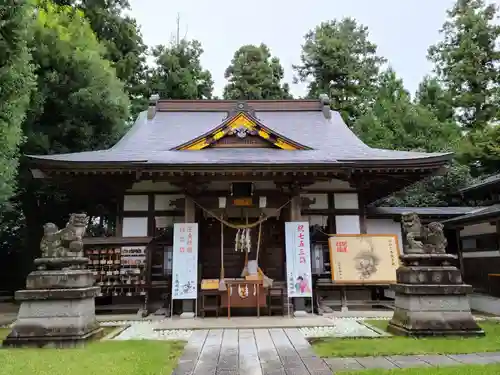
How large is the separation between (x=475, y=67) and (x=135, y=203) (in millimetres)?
19055

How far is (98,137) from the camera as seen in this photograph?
14.2 metres

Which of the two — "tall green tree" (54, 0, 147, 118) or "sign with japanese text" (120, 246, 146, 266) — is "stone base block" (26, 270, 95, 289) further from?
"tall green tree" (54, 0, 147, 118)

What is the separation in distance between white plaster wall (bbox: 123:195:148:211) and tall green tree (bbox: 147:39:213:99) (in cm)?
1438

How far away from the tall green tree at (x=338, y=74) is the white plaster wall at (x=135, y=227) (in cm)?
1886

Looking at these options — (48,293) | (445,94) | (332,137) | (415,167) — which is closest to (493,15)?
(445,94)

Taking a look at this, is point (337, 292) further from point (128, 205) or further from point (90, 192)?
point (90, 192)

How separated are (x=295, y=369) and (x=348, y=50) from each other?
27794 millimetres

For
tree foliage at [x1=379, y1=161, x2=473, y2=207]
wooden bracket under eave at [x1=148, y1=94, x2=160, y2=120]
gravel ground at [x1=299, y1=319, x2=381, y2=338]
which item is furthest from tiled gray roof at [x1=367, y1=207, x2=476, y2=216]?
wooden bracket under eave at [x1=148, y1=94, x2=160, y2=120]

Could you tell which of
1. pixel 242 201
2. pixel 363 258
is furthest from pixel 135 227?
pixel 363 258

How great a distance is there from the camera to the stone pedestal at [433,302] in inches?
238

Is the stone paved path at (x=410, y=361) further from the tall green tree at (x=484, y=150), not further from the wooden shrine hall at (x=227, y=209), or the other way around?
the tall green tree at (x=484, y=150)

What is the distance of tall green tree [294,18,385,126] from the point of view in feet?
88.0

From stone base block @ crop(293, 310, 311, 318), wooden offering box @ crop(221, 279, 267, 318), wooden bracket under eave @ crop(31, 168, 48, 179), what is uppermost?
wooden bracket under eave @ crop(31, 168, 48, 179)

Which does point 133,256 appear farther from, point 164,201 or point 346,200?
point 346,200
